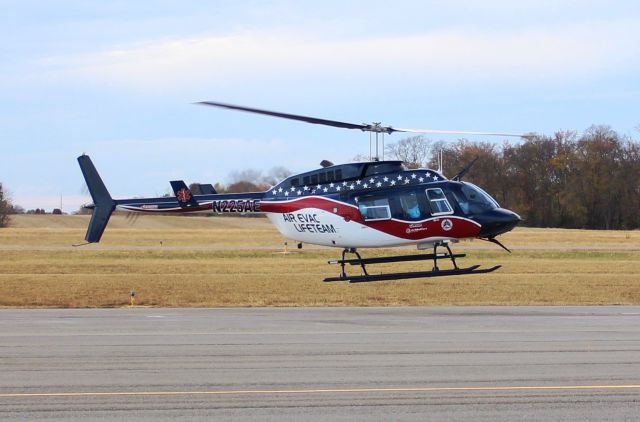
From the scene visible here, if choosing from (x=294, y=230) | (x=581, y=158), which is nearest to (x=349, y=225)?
(x=294, y=230)

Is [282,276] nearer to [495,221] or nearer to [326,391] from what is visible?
[495,221]

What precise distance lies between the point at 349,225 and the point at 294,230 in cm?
158

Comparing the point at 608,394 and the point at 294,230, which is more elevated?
the point at 294,230

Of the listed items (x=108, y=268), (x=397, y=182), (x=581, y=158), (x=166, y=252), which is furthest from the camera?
(x=581, y=158)

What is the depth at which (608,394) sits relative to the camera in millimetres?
12367

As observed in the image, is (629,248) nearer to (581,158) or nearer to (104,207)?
(581,158)

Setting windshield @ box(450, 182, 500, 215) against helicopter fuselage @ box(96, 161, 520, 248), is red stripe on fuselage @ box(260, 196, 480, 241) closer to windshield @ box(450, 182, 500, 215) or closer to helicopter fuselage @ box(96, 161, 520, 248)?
helicopter fuselage @ box(96, 161, 520, 248)

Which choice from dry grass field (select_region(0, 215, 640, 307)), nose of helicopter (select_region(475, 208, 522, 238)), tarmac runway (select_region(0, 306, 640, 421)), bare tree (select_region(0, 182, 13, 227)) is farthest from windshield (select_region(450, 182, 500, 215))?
bare tree (select_region(0, 182, 13, 227))

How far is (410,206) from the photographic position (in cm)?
2411

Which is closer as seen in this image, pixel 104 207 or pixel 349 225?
pixel 349 225

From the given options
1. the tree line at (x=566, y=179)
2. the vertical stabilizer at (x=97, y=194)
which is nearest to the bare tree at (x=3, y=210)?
the tree line at (x=566, y=179)

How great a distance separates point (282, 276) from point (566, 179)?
42199 millimetres

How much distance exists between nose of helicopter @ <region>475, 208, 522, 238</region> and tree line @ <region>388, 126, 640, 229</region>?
34.4 m

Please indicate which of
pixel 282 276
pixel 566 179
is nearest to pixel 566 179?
pixel 566 179
